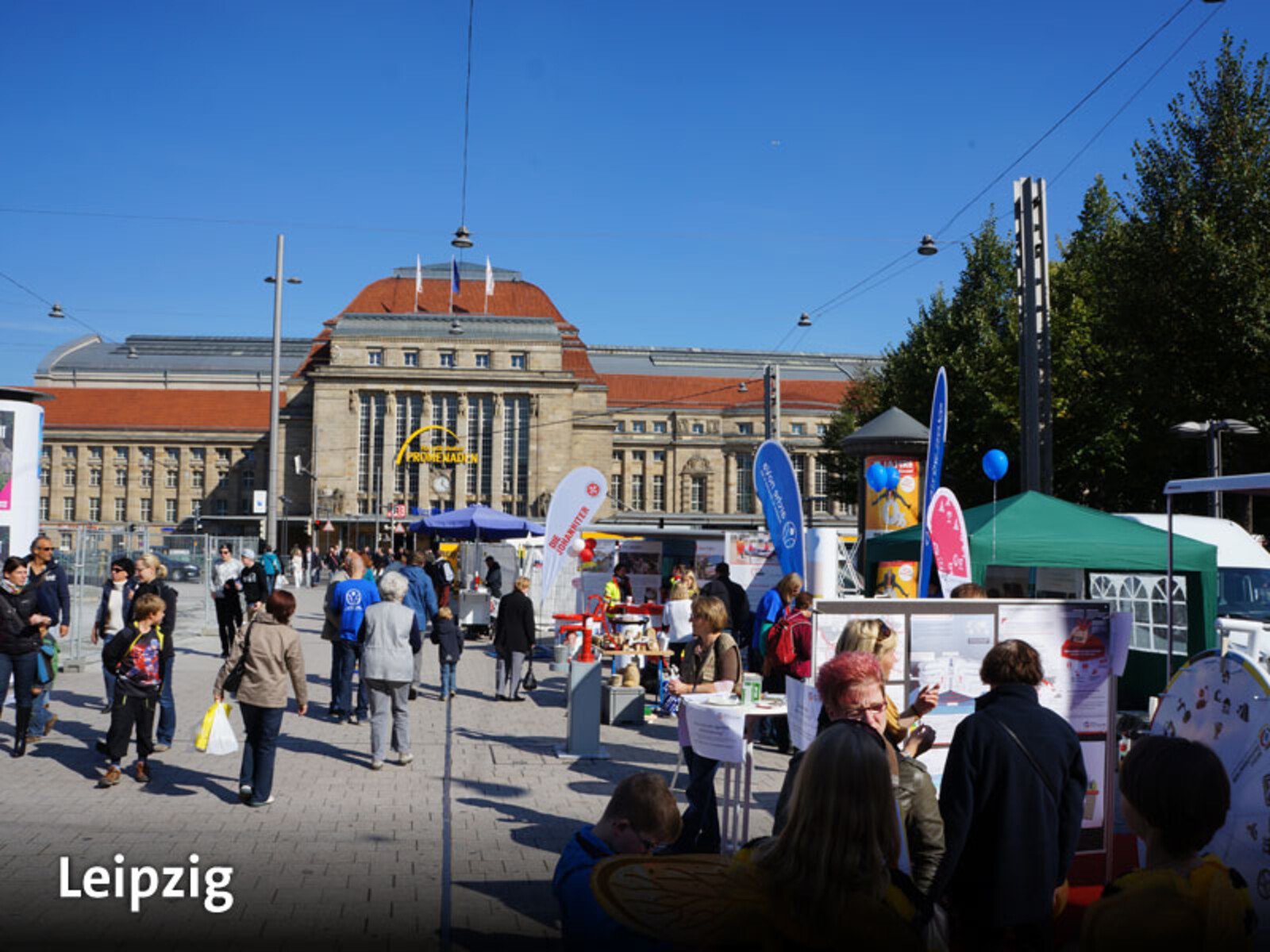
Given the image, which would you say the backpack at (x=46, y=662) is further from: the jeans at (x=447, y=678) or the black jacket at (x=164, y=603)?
the jeans at (x=447, y=678)

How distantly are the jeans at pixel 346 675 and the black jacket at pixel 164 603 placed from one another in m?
1.86

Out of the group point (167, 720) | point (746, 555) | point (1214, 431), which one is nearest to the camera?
point (167, 720)

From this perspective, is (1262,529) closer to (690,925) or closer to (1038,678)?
(1038,678)

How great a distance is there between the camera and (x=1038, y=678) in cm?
430

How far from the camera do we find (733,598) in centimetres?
1400

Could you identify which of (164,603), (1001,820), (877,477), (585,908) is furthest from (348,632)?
(877,477)

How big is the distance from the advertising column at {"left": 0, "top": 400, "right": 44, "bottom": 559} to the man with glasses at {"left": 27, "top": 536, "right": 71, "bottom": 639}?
13.1 feet

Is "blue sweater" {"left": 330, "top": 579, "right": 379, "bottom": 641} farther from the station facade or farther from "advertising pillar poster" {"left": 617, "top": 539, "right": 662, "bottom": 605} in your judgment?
the station facade

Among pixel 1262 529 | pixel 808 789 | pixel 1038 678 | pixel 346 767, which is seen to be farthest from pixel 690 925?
pixel 1262 529

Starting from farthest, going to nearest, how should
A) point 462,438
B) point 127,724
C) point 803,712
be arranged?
point 462,438 → point 127,724 → point 803,712

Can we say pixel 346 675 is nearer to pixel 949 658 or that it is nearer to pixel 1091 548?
pixel 949 658

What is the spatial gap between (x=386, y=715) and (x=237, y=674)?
184cm

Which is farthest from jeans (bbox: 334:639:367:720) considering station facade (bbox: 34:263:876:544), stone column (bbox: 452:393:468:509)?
stone column (bbox: 452:393:468:509)

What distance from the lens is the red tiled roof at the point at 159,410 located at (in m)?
94.8
